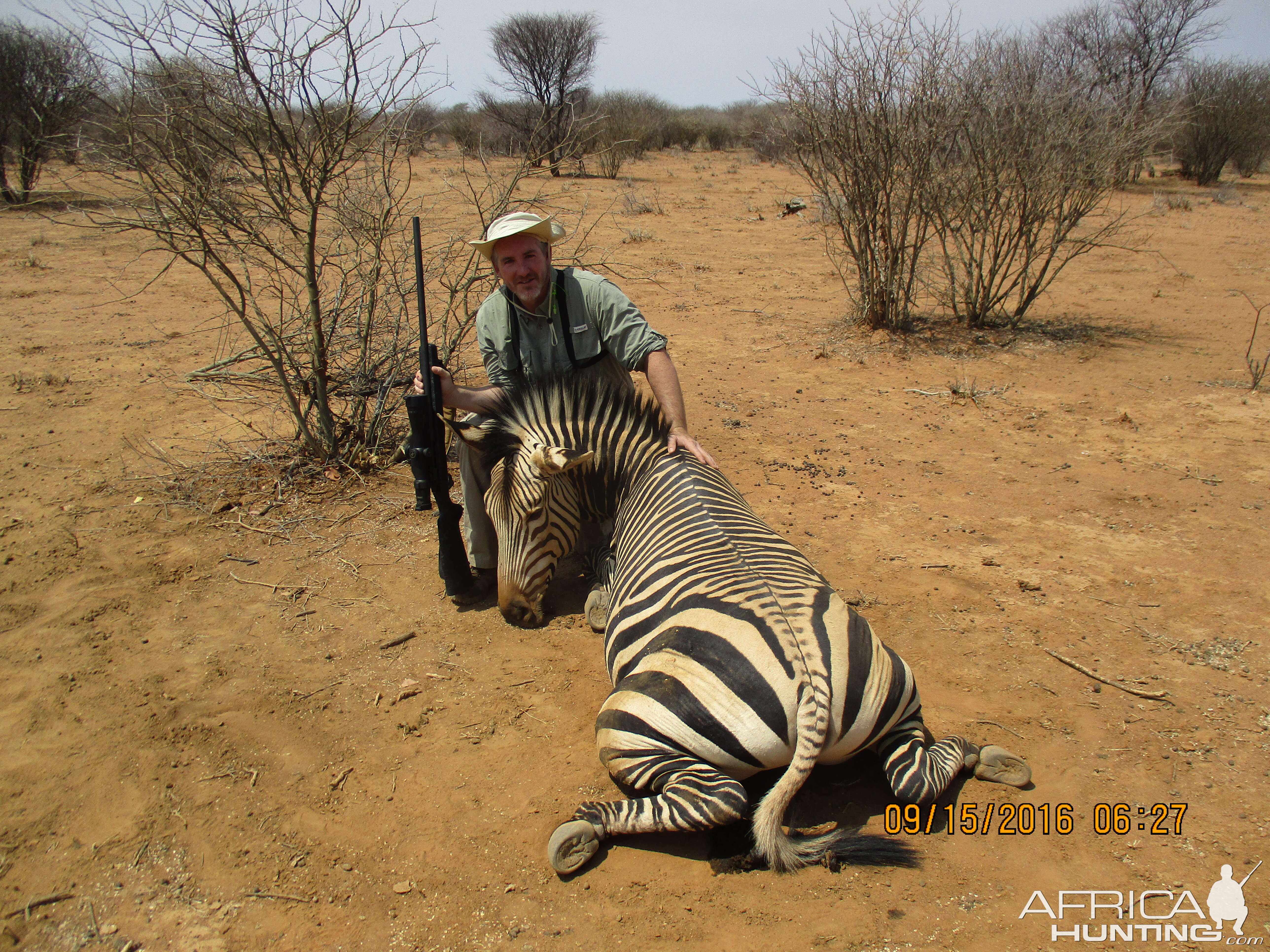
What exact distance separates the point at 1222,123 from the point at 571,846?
83.7ft

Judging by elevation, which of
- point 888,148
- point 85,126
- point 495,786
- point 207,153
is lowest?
point 495,786

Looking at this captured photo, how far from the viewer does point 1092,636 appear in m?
3.27

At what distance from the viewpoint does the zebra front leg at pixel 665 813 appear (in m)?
2.09

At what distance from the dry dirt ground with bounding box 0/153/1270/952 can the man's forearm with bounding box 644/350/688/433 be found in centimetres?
108

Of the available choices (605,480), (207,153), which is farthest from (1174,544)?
(207,153)

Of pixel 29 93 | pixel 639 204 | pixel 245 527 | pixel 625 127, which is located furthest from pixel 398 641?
pixel 625 127

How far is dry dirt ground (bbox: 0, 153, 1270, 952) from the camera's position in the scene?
2.12m

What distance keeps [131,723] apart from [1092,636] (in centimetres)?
401

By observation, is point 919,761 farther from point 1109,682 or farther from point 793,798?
point 1109,682

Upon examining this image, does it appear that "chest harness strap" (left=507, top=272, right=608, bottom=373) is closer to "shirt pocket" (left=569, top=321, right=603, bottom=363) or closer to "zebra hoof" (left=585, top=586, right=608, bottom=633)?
"shirt pocket" (left=569, top=321, right=603, bottom=363)

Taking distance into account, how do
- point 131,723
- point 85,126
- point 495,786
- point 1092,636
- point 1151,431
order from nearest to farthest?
point 495,786
point 131,723
point 1092,636
point 1151,431
point 85,126

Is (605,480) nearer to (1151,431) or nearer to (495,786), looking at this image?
(495,786)

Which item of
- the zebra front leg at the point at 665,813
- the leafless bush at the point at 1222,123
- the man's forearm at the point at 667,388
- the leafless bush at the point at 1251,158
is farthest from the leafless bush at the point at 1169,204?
the zebra front leg at the point at 665,813

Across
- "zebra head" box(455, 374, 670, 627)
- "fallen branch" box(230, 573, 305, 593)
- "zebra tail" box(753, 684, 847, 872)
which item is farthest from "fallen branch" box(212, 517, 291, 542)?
"zebra tail" box(753, 684, 847, 872)
